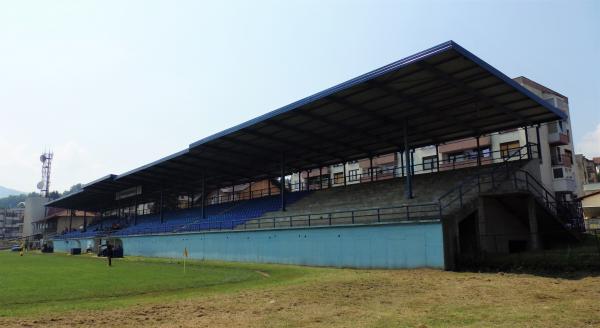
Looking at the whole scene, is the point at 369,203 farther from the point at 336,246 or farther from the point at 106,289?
the point at 106,289

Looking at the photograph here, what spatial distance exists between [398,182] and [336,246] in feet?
34.2

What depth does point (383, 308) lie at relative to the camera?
36.8 ft

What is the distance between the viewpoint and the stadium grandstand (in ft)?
68.5

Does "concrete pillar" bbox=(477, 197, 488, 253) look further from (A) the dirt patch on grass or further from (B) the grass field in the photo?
(A) the dirt patch on grass

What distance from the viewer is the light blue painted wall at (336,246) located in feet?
66.5

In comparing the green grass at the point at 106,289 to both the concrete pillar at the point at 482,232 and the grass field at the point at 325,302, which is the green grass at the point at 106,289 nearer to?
the grass field at the point at 325,302

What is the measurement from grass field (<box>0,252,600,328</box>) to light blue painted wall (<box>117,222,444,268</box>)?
2196mm

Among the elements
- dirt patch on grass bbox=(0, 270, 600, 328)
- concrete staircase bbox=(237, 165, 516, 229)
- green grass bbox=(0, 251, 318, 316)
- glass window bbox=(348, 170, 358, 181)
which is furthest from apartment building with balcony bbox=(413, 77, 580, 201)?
dirt patch on grass bbox=(0, 270, 600, 328)

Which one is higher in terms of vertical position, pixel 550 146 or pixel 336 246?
pixel 550 146

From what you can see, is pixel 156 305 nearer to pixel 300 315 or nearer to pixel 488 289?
pixel 300 315

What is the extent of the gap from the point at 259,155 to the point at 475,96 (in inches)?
787

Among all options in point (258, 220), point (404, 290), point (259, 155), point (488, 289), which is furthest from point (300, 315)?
point (259, 155)

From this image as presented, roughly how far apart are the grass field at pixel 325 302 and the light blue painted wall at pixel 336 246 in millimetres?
2196

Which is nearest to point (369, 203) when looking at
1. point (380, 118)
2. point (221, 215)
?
point (380, 118)
